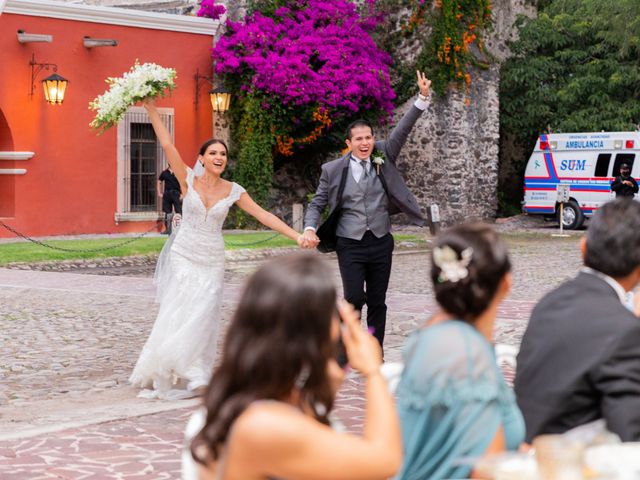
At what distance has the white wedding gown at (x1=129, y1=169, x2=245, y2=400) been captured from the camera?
7520 mm

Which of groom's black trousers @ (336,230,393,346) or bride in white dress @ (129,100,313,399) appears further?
groom's black trousers @ (336,230,393,346)

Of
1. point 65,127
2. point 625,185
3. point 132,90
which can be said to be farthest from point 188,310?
point 625,185

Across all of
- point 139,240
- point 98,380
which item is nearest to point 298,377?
point 98,380

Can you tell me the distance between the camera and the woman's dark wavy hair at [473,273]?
9.70 feet

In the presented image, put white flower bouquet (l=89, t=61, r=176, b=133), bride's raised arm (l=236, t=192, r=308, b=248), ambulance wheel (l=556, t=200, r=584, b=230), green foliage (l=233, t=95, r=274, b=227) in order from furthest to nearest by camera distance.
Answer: ambulance wheel (l=556, t=200, r=584, b=230) < green foliage (l=233, t=95, r=274, b=227) < white flower bouquet (l=89, t=61, r=176, b=133) < bride's raised arm (l=236, t=192, r=308, b=248)

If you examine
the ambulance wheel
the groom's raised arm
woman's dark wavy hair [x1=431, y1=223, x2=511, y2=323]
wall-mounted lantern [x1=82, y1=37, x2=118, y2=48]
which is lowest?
the ambulance wheel

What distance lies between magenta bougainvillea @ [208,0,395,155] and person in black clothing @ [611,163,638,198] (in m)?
5.06

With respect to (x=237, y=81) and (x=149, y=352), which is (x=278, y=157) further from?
(x=149, y=352)

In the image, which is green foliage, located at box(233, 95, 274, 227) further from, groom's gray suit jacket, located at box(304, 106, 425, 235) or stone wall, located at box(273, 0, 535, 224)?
groom's gray suit jacket, located at box(304, 106, 425, 235)

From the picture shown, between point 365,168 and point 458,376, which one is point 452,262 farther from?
point 365,168

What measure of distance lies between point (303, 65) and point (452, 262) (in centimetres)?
2033

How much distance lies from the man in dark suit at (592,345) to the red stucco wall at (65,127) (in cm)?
1873

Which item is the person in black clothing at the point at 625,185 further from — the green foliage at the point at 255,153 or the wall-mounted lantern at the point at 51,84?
A: the wall-mounted lantern at the point at 51,84

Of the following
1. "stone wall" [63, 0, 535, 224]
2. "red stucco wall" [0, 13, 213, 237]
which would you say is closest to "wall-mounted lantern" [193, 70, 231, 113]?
"red stucco wall" [0, 13, 213, 237]
